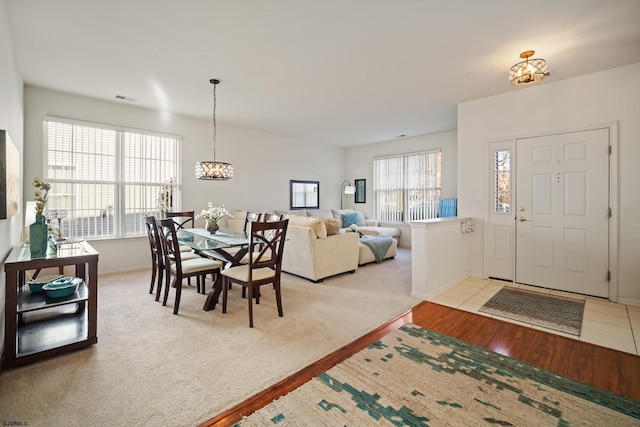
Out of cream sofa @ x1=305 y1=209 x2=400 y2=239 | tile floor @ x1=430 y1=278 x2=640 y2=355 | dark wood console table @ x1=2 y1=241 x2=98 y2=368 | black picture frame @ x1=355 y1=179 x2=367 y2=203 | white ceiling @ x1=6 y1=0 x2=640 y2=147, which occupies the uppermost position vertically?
white ceiling @ x1=6 y1=0 x2=640 y2=147

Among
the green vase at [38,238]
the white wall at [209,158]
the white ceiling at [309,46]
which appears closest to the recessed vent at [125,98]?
the white ceiling at [309,46]

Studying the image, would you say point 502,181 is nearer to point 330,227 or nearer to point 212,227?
point 330,227

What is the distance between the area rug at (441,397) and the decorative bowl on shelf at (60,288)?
1942 mm

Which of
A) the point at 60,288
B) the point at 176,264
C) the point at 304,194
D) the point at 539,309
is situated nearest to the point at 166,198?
the point at 176,264

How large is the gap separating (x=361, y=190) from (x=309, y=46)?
563 centimetres

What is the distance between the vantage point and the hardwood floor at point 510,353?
1848 millimetres

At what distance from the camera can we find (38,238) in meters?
2.37

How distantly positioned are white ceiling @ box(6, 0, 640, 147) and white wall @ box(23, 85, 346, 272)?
1.08 feet

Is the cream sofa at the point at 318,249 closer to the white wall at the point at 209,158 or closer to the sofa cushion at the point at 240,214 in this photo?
the sofa cushion at the point at 240,214

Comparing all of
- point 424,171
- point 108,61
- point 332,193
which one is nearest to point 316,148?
point 332,193

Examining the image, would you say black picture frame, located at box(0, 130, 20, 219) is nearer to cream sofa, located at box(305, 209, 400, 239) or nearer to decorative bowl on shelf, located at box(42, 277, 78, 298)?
decorative bowl on shelf, located at box(42, 277, 78, 298)

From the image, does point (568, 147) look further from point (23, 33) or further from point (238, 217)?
point (23, 33)

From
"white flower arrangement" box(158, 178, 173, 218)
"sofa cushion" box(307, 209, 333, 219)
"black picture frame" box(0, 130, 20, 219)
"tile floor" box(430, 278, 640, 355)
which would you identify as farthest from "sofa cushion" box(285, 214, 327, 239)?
"sofa cushion" box(307, 209, 333, 219)

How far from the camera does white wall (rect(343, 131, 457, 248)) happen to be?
652 centimetres
